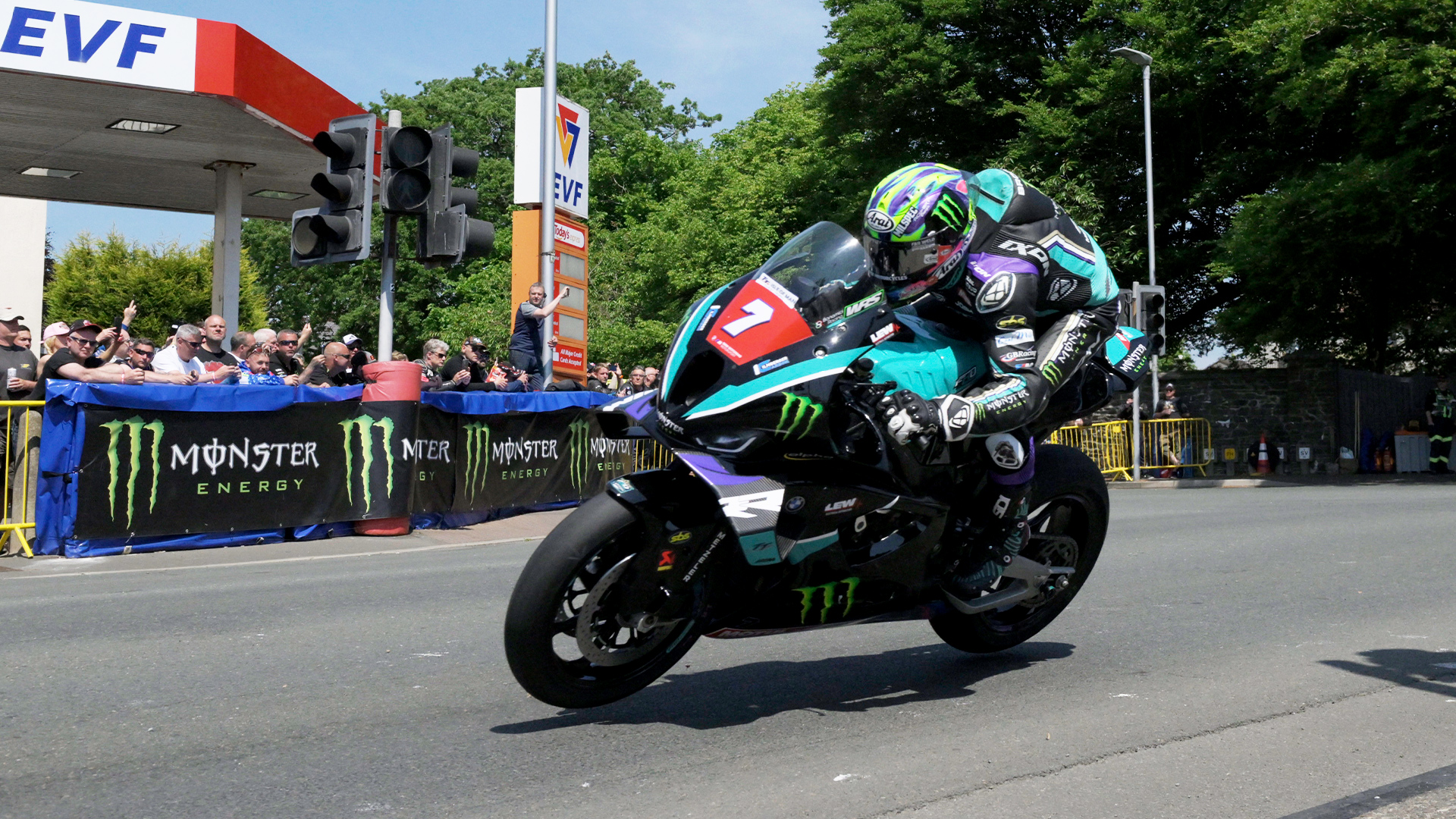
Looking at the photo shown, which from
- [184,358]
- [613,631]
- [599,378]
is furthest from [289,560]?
[599,378]

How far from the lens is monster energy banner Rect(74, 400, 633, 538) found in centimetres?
1050

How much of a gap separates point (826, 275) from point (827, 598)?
1108 millimetres

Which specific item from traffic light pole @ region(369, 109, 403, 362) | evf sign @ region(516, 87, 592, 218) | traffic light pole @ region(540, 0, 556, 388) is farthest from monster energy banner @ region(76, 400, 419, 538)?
evf sign @ region(516, 87, 592, 218)

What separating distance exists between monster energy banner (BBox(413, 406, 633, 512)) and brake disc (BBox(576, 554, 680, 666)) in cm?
793

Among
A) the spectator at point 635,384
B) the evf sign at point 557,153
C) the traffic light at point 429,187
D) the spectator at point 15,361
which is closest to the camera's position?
the spectator at point 15,361

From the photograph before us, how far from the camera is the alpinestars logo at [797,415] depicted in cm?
418

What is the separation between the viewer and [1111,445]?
24.6m

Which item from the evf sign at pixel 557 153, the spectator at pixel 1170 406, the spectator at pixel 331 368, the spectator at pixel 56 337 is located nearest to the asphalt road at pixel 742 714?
the spectator at pixel 56 337

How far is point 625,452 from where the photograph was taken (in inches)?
613

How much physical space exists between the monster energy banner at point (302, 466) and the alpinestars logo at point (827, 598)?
7.73 metres

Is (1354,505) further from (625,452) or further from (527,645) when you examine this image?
(527,645)

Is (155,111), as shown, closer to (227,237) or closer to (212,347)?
(227,237)

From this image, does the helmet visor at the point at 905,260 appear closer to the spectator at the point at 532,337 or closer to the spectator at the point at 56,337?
the spectator at the point at 56,337

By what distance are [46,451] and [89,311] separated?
4686cm
